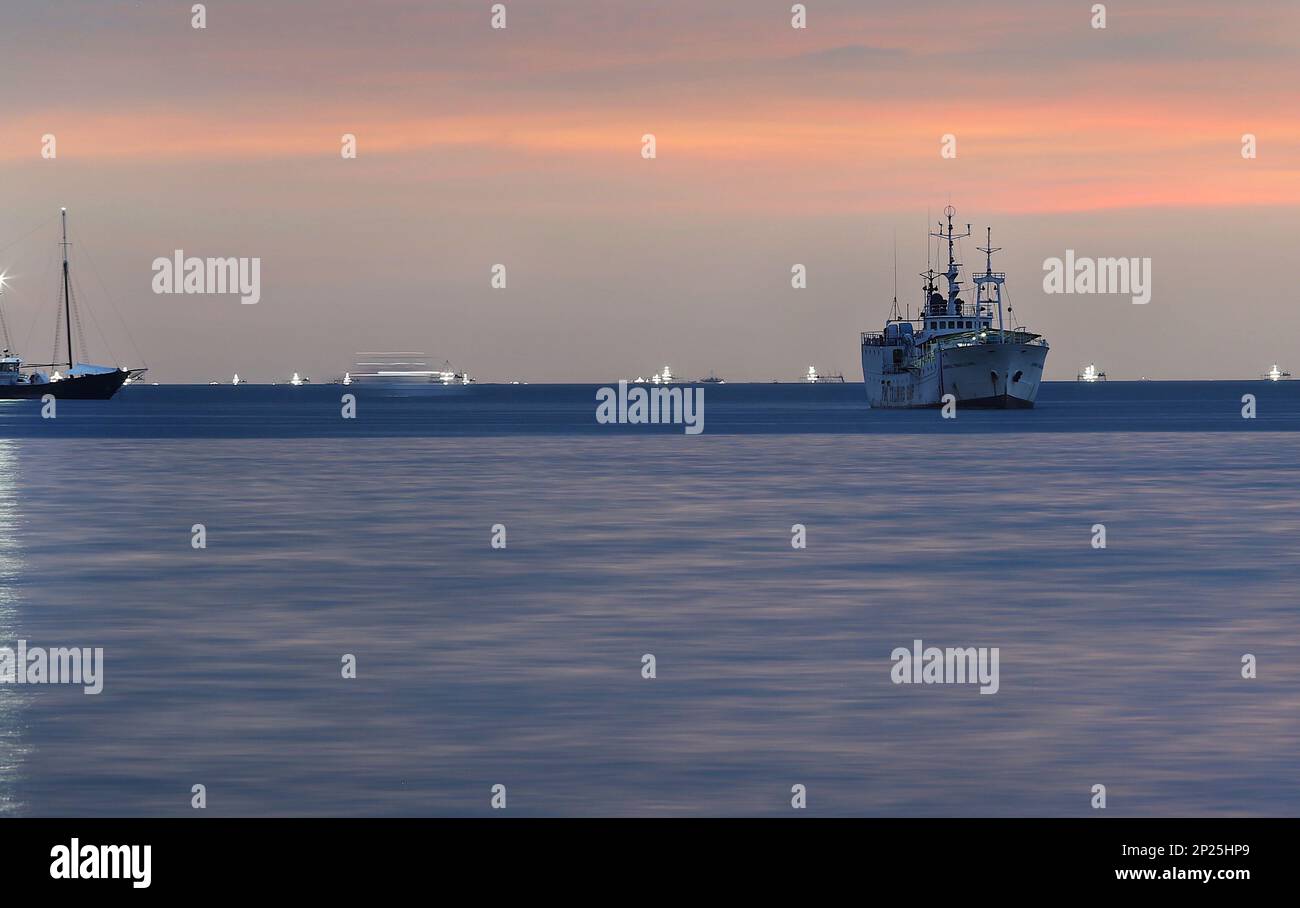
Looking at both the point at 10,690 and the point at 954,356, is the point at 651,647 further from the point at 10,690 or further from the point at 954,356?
the point at 954,356

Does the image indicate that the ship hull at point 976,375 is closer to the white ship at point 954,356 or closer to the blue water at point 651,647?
the white ship at point 954,356

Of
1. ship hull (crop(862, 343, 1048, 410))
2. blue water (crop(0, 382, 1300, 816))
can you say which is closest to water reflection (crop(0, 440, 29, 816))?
blue water (crop(0, 382, 1300, 816))

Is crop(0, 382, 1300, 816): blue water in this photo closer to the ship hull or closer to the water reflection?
the water reflection

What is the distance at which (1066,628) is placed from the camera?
28922mm

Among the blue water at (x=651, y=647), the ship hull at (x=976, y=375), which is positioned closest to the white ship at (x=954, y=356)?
the ship hull at (x=976, y=375)

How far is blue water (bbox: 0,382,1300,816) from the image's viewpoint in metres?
17.9

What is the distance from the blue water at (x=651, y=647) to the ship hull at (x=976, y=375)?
100514mm

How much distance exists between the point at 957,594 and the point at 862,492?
29.8m

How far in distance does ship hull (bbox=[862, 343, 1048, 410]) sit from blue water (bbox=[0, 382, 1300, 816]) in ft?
330

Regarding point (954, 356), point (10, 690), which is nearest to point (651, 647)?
point (10, 690)

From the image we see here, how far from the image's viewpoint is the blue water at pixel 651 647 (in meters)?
17.9

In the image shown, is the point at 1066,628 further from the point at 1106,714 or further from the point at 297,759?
the point at 297,759

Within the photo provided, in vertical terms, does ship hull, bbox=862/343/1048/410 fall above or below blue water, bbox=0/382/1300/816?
above
